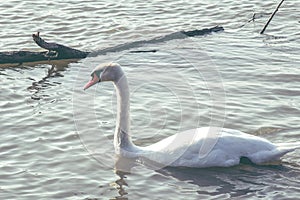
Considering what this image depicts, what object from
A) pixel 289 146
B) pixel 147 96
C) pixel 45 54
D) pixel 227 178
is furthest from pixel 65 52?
pixel 289 146

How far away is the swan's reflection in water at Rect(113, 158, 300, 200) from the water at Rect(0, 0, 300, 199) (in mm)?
14

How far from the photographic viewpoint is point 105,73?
1019 centimetres

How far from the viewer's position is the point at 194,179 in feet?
31.8

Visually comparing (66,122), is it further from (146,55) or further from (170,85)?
(146,55)

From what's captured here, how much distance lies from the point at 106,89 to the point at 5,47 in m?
3.12

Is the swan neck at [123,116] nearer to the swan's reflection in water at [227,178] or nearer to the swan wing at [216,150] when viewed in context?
the swan's reflection in water at [227,178]

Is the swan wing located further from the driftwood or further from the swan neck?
the driftwood

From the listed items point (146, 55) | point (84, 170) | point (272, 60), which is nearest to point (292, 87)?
point (272, 60)

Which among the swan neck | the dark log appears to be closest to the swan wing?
the swan neck

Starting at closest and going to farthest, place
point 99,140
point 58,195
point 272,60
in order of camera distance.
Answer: point 58,195, point 99,140, point 272,60

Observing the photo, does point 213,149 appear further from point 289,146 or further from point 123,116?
point 123,116

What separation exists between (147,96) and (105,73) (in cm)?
258

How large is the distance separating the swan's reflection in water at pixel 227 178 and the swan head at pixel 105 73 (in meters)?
1.17

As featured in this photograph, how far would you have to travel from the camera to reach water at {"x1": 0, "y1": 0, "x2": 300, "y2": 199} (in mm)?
9633
